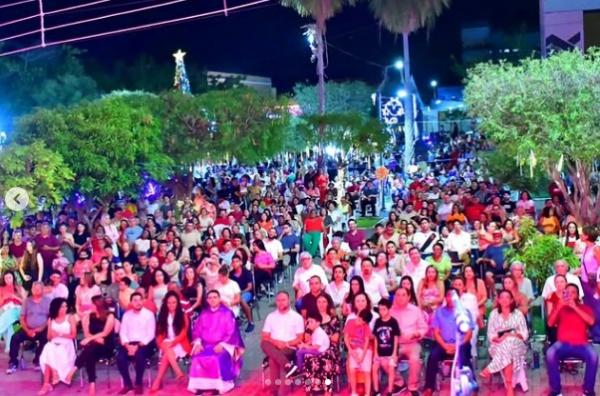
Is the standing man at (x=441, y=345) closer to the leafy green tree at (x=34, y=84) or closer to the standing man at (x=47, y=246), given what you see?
the standing man at (x=47, y=246)

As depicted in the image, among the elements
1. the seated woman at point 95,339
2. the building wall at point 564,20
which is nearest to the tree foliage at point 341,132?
the building wall at point 564,20

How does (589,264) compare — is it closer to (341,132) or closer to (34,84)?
(341,132)

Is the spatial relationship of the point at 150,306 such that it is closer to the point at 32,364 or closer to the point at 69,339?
the point at 69,339

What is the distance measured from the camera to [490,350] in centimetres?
1098

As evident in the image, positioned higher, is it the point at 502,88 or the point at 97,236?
the point at 502,88

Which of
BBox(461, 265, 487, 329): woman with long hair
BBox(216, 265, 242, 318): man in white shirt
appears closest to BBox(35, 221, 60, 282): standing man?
BBox(216, 265, 242, 318): man in white shirt

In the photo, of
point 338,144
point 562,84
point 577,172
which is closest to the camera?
point 562,84

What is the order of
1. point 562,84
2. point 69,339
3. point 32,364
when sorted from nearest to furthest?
point 69,339, point 32,364, point 562,84

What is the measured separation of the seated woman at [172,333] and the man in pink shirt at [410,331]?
266 centimetres

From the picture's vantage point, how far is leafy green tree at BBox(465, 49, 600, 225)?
20016mm

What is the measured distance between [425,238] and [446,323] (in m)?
5.37

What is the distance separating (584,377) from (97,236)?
10.1 meters

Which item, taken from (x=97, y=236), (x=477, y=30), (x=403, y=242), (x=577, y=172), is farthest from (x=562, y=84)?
(x=477, y=30)

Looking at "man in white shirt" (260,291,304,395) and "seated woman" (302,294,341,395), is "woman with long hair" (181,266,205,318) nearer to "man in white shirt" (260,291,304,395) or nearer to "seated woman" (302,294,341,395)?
"man in white shirt" (260,291,304,395)
